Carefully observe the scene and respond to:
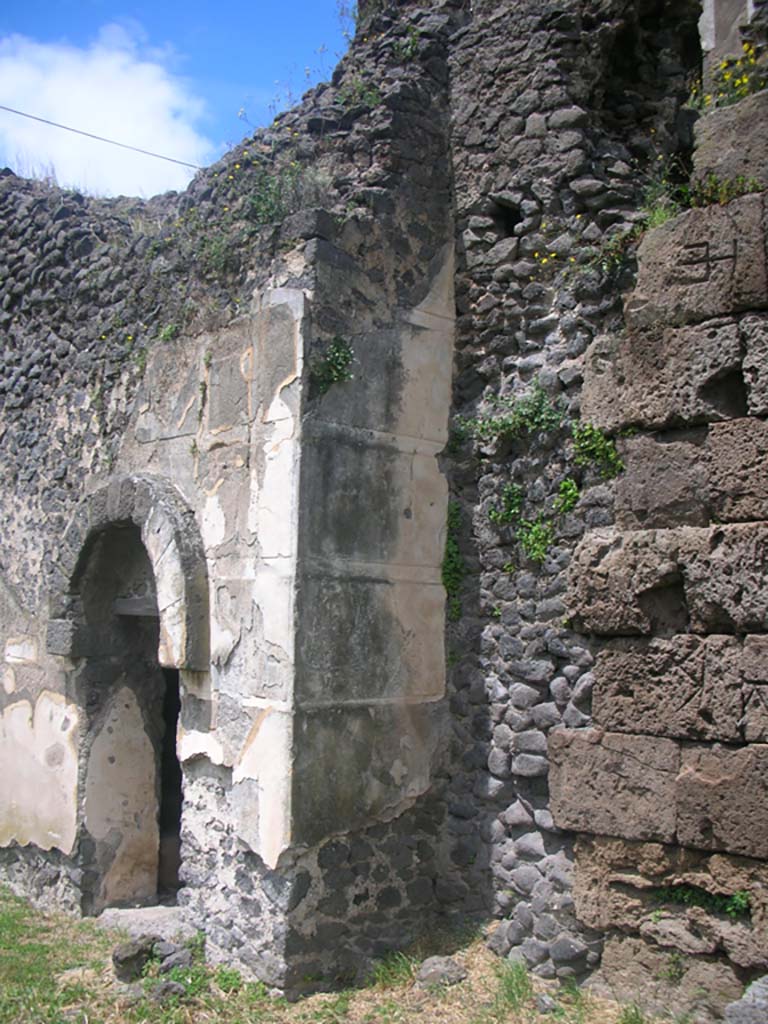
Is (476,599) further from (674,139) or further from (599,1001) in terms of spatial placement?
(674,139)

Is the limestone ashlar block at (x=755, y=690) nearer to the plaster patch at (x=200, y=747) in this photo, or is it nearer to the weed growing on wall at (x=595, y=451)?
the weed growing on wall at (x=595, y=451)

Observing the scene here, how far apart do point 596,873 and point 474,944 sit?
1001mm

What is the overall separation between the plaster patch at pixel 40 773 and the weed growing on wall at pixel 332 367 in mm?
3263

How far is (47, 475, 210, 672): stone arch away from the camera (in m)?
5.80

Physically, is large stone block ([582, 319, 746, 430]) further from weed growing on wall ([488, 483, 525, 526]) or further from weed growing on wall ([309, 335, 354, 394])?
weed growing on wall ([309, 335, 354, 394])

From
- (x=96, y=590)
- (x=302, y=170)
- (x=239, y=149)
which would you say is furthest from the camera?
(x=96, y=590)

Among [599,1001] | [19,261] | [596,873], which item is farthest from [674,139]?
[19,261]

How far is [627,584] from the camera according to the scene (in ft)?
15.4

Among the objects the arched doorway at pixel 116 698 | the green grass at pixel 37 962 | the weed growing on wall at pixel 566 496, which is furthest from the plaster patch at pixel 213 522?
the green grass at pixel 37 962

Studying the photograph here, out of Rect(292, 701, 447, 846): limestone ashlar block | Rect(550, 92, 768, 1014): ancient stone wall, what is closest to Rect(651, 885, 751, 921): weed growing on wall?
Rect(550, 92, 768, 1014): ancient stone wall

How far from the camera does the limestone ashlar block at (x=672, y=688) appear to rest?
431 centimetres

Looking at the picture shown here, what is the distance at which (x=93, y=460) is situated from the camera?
7.21 metres

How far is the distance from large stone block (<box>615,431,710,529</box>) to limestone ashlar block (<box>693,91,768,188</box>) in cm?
121

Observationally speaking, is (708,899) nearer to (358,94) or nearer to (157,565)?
(157,565)
